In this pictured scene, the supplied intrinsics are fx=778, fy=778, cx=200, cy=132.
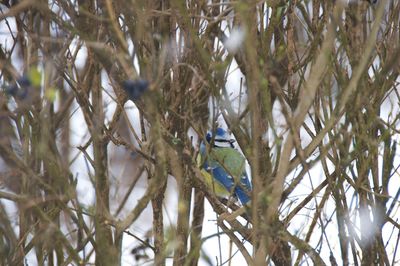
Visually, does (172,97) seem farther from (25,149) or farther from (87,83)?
(25,149)

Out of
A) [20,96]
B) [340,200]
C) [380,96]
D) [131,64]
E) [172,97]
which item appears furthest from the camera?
[172,97]

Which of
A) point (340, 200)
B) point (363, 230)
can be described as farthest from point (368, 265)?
point (340, 200)

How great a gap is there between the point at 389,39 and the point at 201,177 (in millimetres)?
1142

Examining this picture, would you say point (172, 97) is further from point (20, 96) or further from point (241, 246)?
point (20, 96)

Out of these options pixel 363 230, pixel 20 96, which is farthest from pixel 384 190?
pixel 20 96

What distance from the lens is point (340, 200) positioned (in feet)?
11.1

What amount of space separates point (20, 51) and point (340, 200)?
6.69ft

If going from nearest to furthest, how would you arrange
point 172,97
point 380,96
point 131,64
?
point 131,64 < point 380,96 < point 172,97

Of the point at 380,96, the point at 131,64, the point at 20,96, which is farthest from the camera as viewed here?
the point at 380,96

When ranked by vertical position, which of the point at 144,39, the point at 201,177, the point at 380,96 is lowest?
the point at 201,177

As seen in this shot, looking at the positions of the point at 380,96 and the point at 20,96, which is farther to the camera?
the point at 380,96

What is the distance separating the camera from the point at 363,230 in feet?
12.1

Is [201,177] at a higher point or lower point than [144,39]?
lower

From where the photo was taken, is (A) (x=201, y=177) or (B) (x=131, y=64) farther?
(A) (x=201, y=177)
